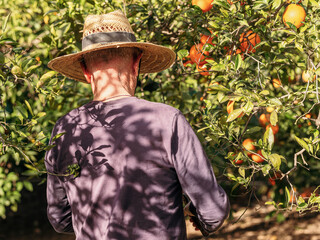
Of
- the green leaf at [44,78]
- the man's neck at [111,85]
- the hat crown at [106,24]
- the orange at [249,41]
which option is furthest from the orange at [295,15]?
the green leaf at [44,78]

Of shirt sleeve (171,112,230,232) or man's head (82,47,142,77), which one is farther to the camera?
man's head (82,47,142,77)

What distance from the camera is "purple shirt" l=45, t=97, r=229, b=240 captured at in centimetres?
148

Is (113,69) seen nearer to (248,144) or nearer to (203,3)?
(203,3)

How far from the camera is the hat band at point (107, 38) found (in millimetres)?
1729

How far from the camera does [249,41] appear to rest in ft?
7.78

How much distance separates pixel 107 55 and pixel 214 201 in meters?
0.63

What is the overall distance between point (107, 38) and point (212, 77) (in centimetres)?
118

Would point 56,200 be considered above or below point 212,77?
below

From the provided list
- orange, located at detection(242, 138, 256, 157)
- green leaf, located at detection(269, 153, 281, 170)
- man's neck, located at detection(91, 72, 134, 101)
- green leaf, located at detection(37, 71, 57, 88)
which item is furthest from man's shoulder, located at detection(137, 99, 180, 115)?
orange, located at detection(242, 138, 256, 157)

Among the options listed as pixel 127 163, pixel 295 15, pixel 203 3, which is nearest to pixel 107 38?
pixel 127 163

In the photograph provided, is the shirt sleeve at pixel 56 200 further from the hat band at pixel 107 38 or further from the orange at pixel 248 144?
the orange at pixel 248 144

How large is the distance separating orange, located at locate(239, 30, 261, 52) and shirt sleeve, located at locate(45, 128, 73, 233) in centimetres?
118

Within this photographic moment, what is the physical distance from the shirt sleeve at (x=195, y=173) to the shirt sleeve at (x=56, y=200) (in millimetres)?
493

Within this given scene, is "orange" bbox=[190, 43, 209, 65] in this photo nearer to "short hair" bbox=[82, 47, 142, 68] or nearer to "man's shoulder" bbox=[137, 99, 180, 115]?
"short hair" bbox=[82, 47, 142, 68]
